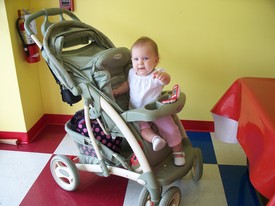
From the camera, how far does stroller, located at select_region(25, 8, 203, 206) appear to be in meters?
1.25

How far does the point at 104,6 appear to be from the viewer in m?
1.84

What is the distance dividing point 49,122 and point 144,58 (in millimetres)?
1196

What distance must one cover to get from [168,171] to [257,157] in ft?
1.49

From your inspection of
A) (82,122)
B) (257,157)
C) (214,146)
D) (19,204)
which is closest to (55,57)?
(82,122)

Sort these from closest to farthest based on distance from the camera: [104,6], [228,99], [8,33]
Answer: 1. [228,99]
2. [8,33]
3. [104,6]

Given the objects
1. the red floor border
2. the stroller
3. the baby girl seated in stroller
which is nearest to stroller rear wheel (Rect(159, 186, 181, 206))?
the stroller

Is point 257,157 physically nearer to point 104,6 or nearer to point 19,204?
point 19,204

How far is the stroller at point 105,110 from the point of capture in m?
1.25

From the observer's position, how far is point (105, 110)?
126cm

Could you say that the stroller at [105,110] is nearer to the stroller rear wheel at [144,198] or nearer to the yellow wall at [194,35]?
the stroller rear wheel at [144,198]

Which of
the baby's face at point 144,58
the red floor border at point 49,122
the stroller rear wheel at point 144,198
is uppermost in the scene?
the baby's face at point 144,58

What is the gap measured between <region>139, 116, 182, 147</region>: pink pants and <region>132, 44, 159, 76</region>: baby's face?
0.78 ft

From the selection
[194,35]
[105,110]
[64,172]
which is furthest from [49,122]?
[194,35]

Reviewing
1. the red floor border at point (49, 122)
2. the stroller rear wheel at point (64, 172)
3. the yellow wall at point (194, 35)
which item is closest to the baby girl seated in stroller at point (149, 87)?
the stroller rear wheel at point (64, 172)
